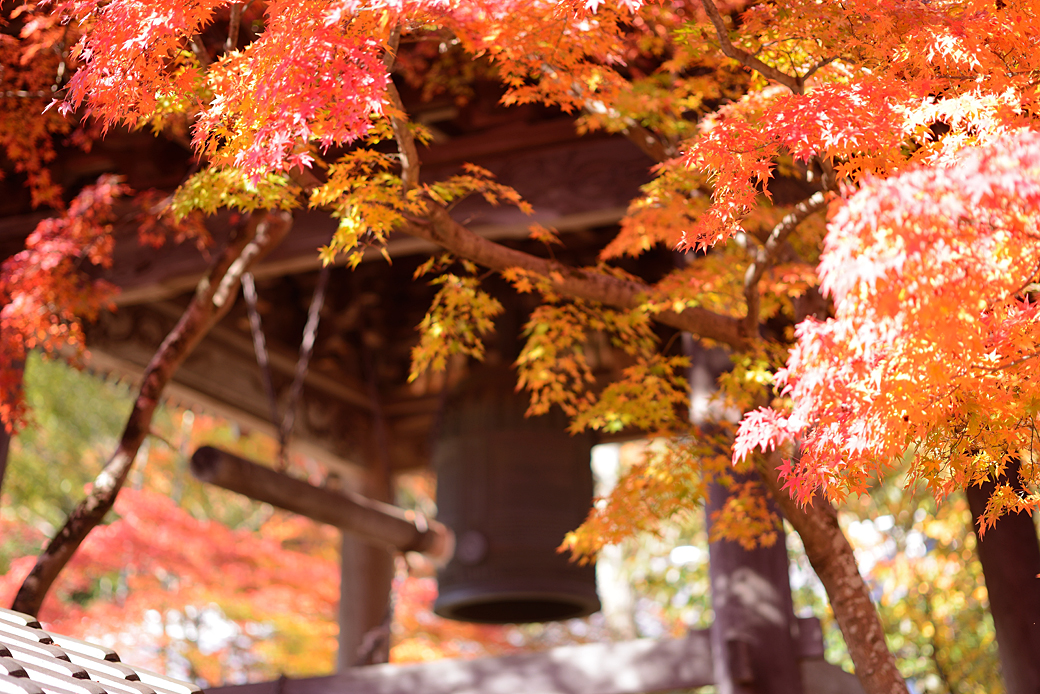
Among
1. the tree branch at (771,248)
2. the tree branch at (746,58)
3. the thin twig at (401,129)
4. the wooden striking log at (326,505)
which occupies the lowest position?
the wooden striking log at (326,505)

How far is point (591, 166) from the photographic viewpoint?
6062mm

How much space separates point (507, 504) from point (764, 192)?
4170 millimetres

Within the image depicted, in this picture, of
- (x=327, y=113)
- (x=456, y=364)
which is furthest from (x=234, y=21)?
(x=456, y=364)

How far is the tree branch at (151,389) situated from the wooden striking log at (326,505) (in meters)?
0.38

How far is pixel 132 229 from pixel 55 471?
850cm

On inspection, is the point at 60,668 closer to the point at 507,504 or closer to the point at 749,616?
the point at 749,616

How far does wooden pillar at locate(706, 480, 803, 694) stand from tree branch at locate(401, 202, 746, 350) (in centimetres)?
133

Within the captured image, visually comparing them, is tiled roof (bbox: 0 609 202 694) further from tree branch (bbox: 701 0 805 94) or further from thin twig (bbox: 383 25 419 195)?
tree branch (bbox: 701 0 805 94)

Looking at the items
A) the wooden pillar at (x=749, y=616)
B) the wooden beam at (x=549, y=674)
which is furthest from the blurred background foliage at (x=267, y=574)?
the wooden pillar at (x=749, y=616)

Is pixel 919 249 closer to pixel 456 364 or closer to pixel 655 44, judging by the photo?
pixel 655 44

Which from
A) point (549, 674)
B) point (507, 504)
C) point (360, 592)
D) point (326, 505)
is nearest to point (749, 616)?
point (549, 674)

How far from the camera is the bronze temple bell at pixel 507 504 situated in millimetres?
6855

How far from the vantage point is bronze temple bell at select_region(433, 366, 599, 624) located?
6855 mm

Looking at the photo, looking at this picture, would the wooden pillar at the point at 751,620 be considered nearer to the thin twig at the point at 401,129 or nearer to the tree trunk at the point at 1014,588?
the tree trunk at the point at 1014,588
